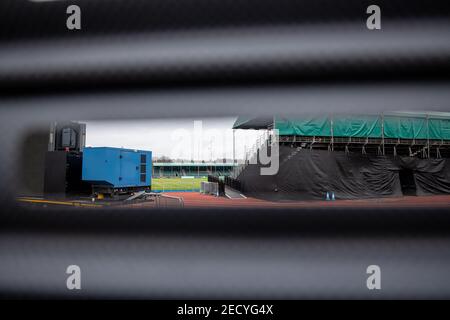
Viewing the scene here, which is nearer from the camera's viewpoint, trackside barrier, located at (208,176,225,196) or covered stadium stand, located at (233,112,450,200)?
covered stadium stand, located at (233,112,450,200)

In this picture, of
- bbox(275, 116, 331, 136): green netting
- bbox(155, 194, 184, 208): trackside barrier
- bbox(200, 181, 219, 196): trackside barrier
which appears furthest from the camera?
bbox(200, 181, 219, 196): trackside barrier

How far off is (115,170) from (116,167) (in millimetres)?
21

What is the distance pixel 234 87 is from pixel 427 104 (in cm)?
80

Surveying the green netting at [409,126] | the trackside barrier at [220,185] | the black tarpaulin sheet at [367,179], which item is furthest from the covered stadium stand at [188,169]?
the green netting at [409,126]

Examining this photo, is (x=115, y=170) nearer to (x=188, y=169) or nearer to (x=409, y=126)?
(x=188, y=169)

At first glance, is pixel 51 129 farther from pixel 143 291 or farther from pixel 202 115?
pixel 143 291

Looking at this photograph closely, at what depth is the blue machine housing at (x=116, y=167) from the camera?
3.05ft

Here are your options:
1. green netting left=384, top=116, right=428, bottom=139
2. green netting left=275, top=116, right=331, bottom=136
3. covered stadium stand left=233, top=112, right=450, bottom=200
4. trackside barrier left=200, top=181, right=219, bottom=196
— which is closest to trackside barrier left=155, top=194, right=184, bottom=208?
trackside barrier left=200, top=181, right=219, bottom=196

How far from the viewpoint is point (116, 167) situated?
1029 millimetres

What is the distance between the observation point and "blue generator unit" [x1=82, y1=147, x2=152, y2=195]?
3.08 feet

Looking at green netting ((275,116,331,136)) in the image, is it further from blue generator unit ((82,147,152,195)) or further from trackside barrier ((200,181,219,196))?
blue generator unit ((82,147,152,195))

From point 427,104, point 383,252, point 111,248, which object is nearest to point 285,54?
point 427,104

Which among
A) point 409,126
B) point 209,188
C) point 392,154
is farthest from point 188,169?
point 392,154

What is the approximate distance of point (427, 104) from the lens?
2.80 feet
